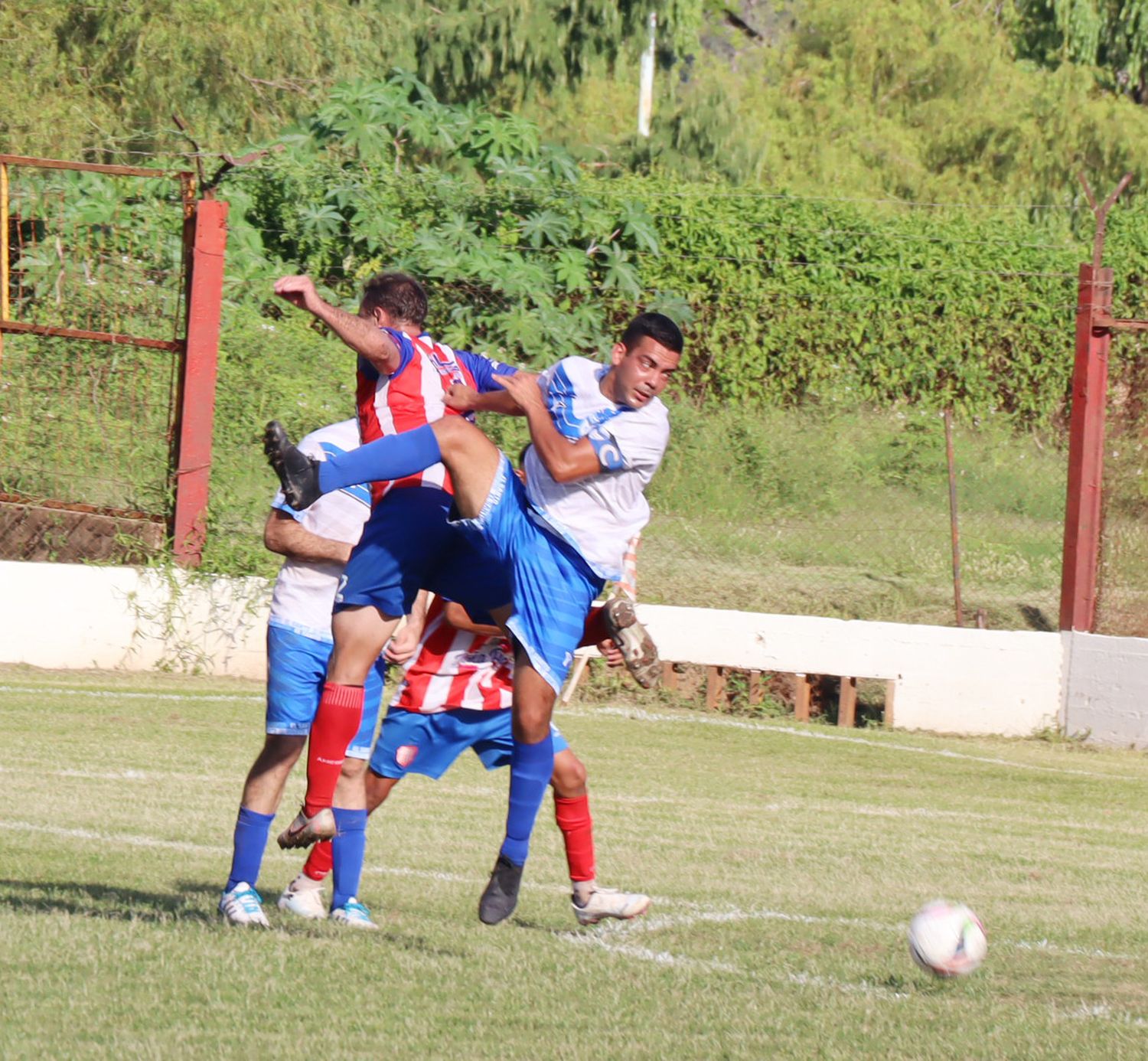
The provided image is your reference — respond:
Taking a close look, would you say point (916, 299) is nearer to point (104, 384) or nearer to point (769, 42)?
point (104, 384)

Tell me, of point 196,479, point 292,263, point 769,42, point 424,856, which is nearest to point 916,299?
point 292,263

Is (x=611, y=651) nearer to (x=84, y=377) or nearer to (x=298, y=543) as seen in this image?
(x=298, y=543)

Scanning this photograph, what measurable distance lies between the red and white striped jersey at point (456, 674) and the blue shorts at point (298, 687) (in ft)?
0.76

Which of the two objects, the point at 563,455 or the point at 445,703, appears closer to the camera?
the point at 563,455

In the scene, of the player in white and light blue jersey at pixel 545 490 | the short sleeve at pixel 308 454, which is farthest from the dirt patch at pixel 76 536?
the player in white and light blue jersey at pixel 545 490

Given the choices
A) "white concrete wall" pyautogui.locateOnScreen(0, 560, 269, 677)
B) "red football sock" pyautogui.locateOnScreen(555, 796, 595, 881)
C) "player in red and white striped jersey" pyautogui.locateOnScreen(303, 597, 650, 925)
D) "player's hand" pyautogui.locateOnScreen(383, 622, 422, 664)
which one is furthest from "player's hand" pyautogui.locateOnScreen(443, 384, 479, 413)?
"white concrete wall" pyautogui.locateOnScreen(0, 560, 269, 677)

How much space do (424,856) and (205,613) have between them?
5.61 meters

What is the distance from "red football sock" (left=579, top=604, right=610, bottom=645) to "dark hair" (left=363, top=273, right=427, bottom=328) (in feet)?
4.28

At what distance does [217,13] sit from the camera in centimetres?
1895

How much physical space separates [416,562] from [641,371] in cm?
98

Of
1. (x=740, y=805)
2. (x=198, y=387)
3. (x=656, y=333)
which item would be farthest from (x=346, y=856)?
(x=198, y=387)

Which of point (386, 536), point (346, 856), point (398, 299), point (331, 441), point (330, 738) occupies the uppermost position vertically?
point (398, 299)

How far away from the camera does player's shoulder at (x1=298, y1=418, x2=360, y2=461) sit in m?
6.00

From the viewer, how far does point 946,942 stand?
530 cm
